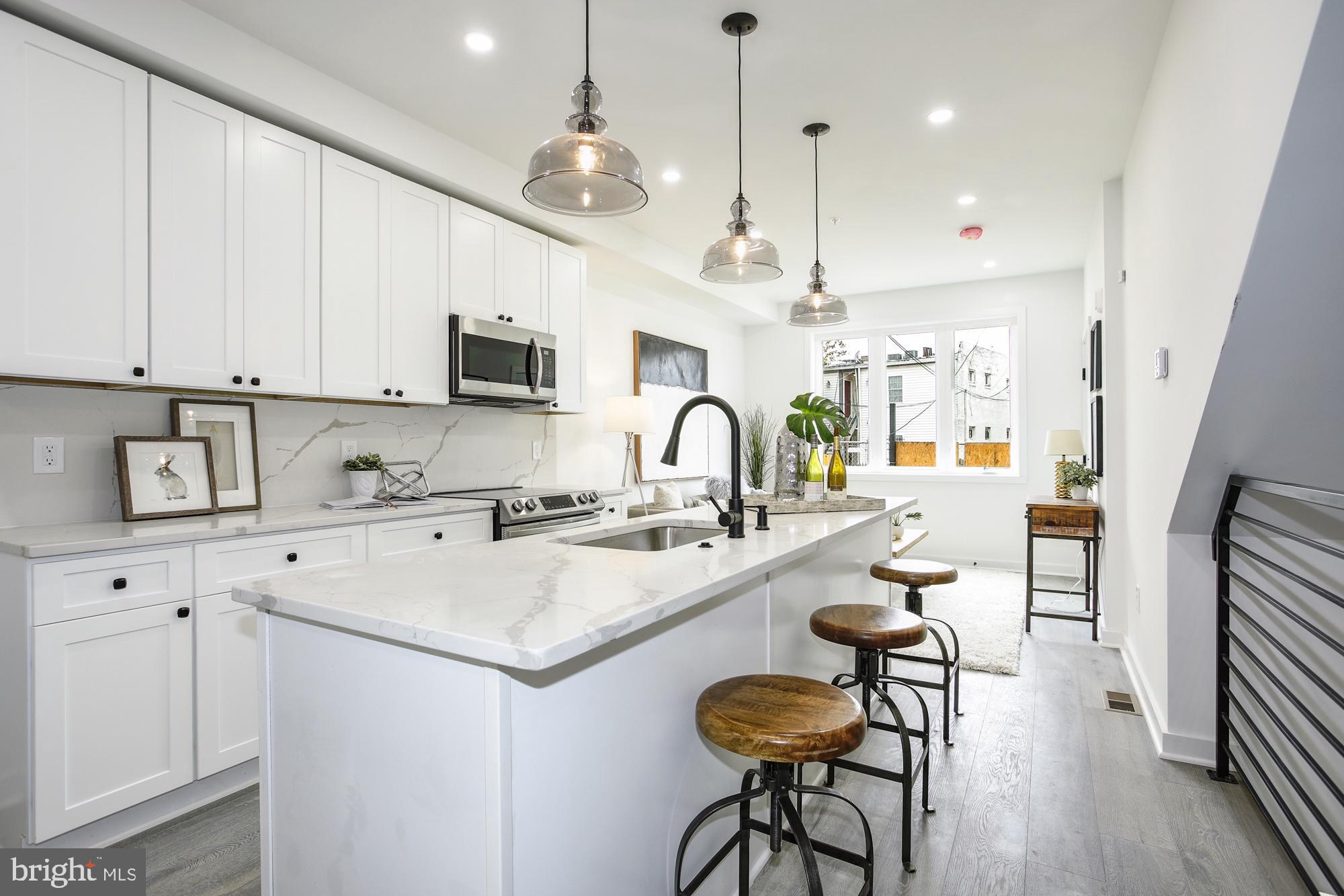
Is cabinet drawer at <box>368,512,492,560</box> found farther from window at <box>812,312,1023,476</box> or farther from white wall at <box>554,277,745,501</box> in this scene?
window at <box>812,312,1023,476</box>

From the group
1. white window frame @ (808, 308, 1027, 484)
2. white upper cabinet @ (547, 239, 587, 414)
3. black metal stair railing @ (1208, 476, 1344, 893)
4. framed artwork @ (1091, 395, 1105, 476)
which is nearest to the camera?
black metal stair railing @ (1208, 476, 1344, 893)

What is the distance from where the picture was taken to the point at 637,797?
1346mm

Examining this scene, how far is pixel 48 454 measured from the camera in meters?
2.27

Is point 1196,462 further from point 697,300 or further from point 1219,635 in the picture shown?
point 697,300

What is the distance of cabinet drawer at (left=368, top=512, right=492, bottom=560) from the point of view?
9.07 ft

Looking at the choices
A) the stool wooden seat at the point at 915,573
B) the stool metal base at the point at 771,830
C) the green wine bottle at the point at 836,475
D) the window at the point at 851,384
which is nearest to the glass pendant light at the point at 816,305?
the green wine bottle at the point at 836,475

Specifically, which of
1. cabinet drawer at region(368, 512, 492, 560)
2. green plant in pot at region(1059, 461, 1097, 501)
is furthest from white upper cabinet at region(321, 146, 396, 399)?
green plant in pot at region(1059, 461, 1097, 501)

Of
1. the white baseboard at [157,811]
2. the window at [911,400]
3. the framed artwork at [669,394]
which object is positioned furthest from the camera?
the window at [911,400]

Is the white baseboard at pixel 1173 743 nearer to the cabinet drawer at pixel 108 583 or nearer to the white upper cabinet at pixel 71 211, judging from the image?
the cabinet drawer at pixel 108 583

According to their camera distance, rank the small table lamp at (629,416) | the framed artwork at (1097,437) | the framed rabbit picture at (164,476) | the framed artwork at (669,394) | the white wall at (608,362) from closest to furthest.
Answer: the framed rabbit picture at (164,476), the framed artwork at (1097,437), the small table lamp at (629,416), the white wall at (608,362), the framed artwork at (669,394)

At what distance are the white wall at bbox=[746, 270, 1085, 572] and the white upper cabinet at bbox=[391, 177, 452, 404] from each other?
474 cm

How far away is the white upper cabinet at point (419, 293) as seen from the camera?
3131mm

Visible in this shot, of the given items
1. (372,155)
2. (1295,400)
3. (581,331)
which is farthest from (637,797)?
(581,331)

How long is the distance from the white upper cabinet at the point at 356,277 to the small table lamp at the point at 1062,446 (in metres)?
4.41
